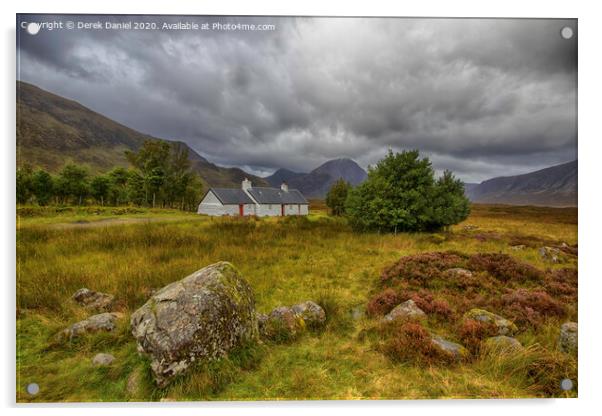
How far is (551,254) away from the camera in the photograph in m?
4.67

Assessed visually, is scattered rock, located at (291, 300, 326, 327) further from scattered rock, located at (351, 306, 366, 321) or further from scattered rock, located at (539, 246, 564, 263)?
scattered rock, located at (539, 246, 564, 263)

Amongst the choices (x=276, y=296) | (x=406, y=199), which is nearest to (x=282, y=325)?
(x=276, y=296)

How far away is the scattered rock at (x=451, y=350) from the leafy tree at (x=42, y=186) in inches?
275

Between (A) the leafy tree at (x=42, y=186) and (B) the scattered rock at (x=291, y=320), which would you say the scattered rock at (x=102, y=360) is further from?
(A) the leafy tree at (x=42, y=186)

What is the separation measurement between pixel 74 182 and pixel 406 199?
8306mm

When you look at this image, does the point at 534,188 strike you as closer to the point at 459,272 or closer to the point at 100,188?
the point at 459,272

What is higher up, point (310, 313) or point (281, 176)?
point (281, 176)

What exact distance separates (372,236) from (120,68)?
21.7 ft

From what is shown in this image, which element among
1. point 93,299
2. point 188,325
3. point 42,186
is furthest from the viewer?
point 42,186

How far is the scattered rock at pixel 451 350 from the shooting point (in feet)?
10.6

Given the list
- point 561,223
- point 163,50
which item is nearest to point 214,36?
point 163,50

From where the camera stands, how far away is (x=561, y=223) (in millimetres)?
4480

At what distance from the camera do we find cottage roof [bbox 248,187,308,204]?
6057 mm

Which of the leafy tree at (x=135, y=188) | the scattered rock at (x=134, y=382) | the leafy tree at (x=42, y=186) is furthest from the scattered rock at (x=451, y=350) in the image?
the leafy tree at (x=42, y=186)
